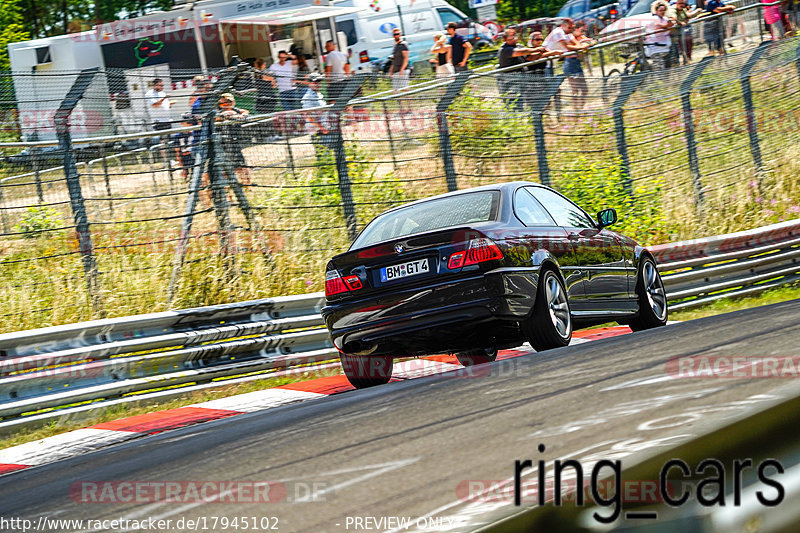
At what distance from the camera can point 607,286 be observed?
820cm

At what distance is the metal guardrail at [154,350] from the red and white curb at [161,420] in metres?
0.35

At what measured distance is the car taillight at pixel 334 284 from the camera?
7012 mm

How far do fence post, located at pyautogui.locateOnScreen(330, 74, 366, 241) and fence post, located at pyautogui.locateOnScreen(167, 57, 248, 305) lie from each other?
134 cm

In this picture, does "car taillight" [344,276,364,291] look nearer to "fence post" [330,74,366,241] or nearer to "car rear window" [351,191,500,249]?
"car rear window" [351,191,500,249]

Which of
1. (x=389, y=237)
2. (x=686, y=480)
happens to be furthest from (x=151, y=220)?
(x=686, y=480)

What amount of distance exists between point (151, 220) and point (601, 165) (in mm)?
7291

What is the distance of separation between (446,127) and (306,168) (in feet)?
6.32

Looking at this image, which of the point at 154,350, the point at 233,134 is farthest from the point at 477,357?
the point at 233,134

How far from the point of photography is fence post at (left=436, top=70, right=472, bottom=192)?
1152cm

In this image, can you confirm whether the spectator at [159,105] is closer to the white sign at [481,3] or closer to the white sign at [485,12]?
the white sign at [481,3]

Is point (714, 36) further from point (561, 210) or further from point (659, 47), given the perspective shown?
point (561, 210)

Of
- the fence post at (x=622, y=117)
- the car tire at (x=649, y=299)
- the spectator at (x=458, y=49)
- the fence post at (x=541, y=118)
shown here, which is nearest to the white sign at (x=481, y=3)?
the spectator at (x=458, y=49)

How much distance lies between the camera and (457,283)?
6.57 meters

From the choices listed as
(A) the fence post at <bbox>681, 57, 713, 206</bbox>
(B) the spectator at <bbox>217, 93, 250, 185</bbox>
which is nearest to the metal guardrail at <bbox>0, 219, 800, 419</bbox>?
(B) the spectator at <bbox>217, 93, 250, 185</bbox>
